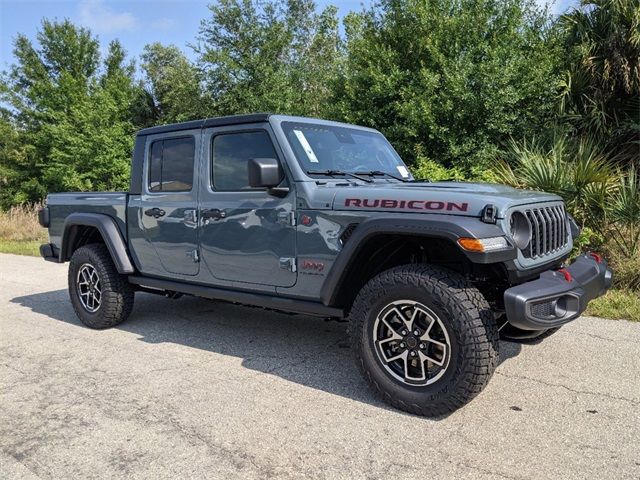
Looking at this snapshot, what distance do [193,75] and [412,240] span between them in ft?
60.4

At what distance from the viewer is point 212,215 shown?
4.44m

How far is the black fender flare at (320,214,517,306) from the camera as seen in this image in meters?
3.06

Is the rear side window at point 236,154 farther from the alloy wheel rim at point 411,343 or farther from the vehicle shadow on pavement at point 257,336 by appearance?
the alloy wheel rim at point 411,343

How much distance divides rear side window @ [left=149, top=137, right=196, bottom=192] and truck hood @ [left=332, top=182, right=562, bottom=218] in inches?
63.2

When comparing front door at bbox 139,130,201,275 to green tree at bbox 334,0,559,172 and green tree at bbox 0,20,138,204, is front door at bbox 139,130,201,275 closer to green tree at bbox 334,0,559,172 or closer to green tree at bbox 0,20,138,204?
green tree at bbox 334,0,559,172

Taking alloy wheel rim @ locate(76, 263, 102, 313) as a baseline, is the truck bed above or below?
above

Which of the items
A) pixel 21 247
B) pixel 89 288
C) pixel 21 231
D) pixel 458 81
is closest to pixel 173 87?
pixel 21 231

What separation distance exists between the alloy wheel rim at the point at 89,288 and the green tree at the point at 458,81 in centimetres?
647

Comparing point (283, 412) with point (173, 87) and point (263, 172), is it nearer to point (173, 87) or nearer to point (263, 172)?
point (263, 172)

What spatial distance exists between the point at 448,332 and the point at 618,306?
11.3ft

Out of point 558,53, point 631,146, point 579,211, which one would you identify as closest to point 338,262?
point 579,211

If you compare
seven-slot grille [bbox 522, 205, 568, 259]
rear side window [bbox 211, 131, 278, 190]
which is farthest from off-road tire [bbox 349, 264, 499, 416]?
rear side window [bbox 211, 131, 278, 190]

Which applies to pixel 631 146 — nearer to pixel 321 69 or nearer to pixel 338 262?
pixel 338 262

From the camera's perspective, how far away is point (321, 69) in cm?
2227
